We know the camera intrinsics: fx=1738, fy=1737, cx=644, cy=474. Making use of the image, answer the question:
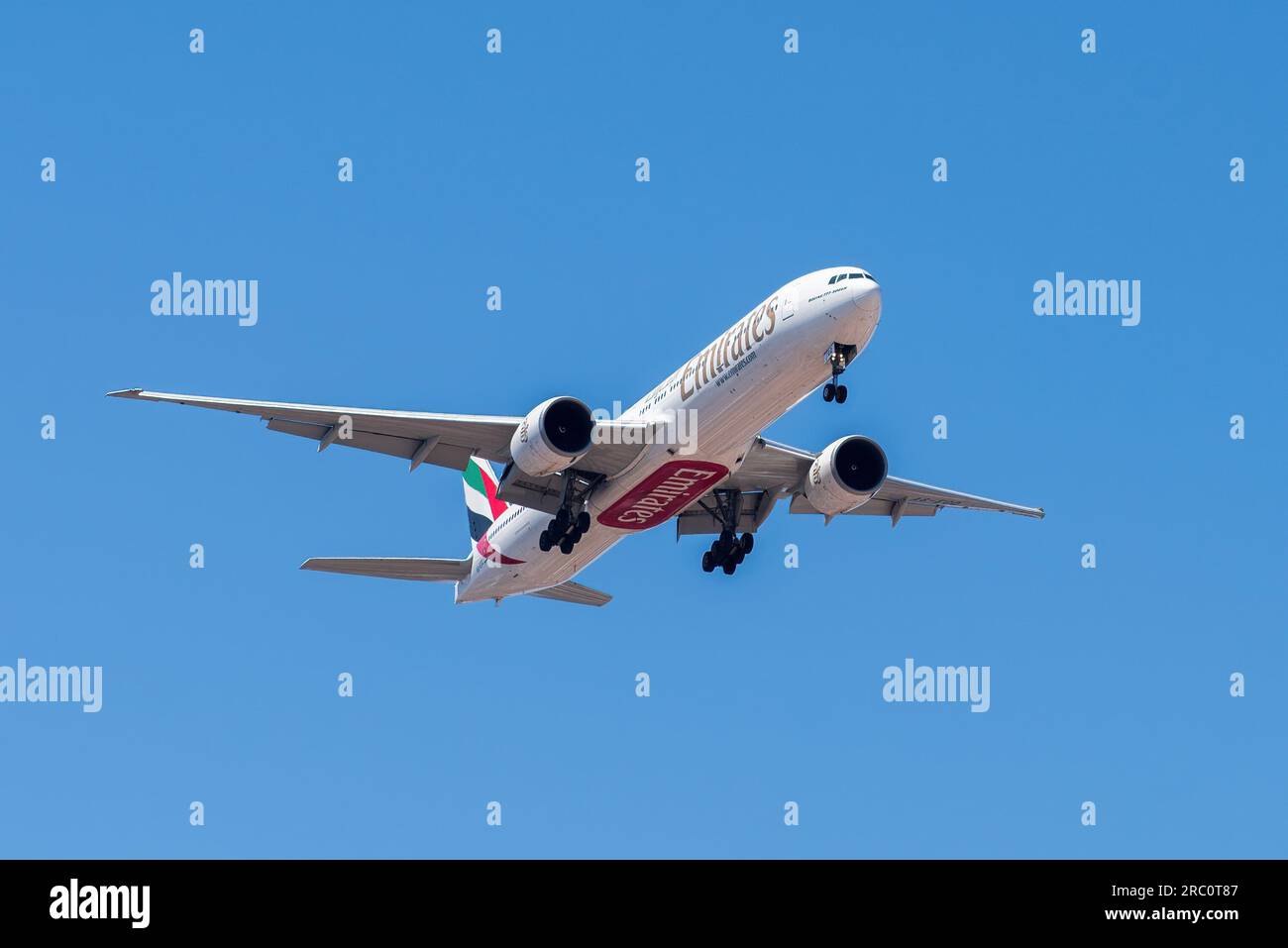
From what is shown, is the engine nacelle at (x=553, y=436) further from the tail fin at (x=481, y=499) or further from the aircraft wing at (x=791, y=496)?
the tail fin at (x=481, y=499)

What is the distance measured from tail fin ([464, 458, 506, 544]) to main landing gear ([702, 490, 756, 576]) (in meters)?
5.83

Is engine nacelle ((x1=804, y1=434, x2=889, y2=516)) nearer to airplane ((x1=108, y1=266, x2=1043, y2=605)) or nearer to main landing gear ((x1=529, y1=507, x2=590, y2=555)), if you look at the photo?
airplane ((x1=108, y1=266, x2=1043, y2=605))

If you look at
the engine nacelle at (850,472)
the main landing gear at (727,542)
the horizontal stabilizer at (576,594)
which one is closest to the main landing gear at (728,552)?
the main landing gear at (727,542)

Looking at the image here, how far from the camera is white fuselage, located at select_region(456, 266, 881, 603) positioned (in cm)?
3734

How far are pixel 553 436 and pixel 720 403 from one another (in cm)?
409

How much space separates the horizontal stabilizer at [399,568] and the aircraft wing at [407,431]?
4491 millimetres

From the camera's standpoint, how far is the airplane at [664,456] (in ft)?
124

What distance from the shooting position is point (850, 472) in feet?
145

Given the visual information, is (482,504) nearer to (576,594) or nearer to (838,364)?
(576,594)

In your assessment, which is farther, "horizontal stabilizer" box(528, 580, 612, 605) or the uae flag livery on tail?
"horizontal stabilizer" box(528, 580, 612, 605)

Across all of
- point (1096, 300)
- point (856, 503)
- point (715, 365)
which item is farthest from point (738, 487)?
point (1096, 300)

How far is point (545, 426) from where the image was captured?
4038 cm

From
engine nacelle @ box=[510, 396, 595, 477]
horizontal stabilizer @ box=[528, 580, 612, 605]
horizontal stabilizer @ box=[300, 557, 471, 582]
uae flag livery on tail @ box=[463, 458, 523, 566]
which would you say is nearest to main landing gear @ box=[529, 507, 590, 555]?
engine nacelle @ box=[510, 396, 595, 477]

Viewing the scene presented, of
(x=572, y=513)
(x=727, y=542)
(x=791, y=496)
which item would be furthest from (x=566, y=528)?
(x=791, y=496)
